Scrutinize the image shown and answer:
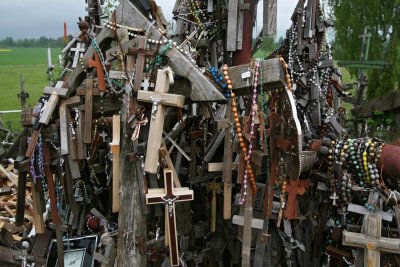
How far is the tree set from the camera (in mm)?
17766

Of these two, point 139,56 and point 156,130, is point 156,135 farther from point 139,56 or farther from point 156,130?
point 139,56

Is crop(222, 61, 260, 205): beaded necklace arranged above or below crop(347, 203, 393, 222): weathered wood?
above

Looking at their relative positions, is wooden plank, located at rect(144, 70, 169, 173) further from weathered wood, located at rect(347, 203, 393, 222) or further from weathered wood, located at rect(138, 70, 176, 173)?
weathered wood, located at rect(347, 203, 393, 222)

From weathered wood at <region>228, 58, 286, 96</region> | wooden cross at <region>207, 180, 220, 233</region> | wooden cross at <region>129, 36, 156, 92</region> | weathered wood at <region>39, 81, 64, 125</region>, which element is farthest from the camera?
wooden cross at <region>207, 180, 220, 233</region>

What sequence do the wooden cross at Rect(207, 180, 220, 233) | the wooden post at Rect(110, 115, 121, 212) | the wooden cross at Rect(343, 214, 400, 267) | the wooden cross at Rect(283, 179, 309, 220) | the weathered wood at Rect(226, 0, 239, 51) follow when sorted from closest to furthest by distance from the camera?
the wooden post at Rect(110, 115, 121, 212), the wooden cross at Rect(343, 214, 400, 267), the wooden cross at Rect(283, 179, 309, 220), the wooden cross at Rect(207, 180, 220, 233), the weathered wood at Rect(226, 0, 239, 51)

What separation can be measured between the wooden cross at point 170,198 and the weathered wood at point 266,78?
3.27 feet

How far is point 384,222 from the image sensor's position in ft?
14.7

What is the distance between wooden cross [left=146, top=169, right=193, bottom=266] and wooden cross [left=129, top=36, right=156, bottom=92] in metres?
0.83

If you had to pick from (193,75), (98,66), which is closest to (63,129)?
(98,66)

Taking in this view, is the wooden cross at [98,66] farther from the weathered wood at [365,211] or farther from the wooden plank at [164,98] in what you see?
the weathered wood at [365,211]

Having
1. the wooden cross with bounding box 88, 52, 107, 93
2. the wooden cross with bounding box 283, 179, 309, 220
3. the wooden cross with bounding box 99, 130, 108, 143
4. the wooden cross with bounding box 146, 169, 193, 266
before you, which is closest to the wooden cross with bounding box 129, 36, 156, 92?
the wooden cross with bounding box 88, 52, 107, 93

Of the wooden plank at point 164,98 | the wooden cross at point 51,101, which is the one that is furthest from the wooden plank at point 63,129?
the wooden plank at point 164,98

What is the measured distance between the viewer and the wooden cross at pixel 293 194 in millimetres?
4641

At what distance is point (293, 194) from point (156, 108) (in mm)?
1938
